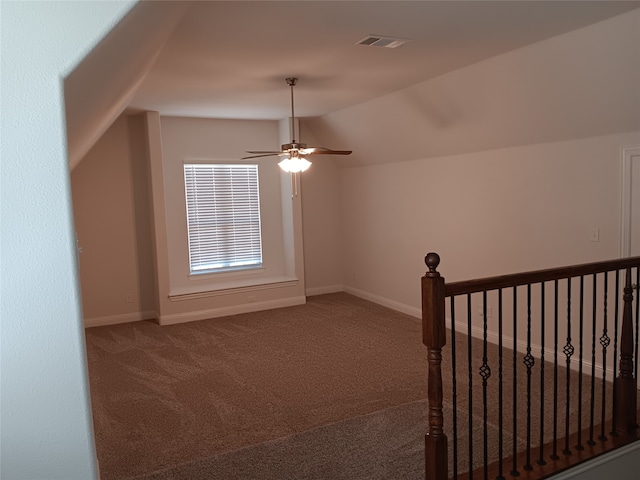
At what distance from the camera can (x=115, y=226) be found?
6.54 m

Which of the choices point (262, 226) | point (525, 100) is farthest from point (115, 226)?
point (525, 100)

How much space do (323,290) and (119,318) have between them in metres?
3.00

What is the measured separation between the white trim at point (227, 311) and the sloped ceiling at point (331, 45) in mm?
2643

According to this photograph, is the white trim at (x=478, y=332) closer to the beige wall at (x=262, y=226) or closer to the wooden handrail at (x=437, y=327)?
the beige wall at (x=262, y=226)

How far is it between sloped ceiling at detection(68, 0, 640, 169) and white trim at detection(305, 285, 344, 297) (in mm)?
3119

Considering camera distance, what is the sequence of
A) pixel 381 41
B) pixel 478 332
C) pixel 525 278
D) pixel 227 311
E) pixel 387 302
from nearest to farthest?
pixel 525 278 < pixel 381 41 < pixel 478 332 < pixel 227 311 < pixel 387 302

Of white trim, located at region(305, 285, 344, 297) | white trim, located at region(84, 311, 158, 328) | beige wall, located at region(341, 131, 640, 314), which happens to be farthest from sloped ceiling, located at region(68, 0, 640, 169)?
white trim, located at region(305, 285, 344, 297)

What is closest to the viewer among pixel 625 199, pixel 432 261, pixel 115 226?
pixel 432 261

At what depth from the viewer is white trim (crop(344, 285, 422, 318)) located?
656 cm

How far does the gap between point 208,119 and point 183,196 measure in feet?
3.64

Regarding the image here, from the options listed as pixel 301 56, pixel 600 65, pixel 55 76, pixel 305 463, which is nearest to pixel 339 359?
pixel 305 463

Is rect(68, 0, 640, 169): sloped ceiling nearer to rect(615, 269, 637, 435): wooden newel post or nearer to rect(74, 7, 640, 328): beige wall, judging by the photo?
rect(74, 7, 640, 328): beige wall

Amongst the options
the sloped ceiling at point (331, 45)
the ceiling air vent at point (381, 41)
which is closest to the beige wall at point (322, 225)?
the sloped ceiling at point (331, 45)

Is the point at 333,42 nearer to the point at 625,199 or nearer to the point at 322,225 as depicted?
the point at 625,199
